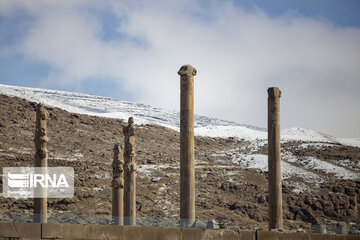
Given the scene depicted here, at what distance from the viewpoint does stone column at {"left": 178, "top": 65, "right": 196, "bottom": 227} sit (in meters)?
19.3

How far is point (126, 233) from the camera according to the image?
14.9 meters

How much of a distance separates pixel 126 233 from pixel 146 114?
7482cm

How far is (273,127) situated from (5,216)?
948cm

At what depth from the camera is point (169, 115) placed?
9281 centimetres

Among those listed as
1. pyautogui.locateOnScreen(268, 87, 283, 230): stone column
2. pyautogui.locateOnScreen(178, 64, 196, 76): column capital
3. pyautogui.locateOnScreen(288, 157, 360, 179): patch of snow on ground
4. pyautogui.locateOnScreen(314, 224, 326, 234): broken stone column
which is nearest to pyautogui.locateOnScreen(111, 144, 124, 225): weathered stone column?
pyautogui.locateOnScreen(178, 64, 196, 76): column capital

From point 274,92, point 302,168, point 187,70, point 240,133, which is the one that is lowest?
point 302,168

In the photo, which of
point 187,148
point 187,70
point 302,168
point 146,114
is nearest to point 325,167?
point 302,168

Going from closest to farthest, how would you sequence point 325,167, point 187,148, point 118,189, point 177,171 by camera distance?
point 187,148, point 118,189, point 177,171, point 325,167

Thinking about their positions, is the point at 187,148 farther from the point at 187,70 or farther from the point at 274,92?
the point at 274,92

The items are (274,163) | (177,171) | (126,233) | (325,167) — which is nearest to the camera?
(126,233)

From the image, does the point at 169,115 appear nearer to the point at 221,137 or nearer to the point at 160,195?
the point at 221,137

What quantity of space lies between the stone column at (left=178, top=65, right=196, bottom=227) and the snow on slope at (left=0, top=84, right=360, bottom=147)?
145 ft

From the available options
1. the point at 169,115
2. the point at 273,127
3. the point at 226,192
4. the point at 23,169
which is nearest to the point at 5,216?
the point at 273,127

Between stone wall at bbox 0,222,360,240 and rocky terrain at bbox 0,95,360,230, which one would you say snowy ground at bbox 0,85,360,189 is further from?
stone wall at bbox 0,222,360,240
